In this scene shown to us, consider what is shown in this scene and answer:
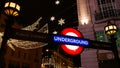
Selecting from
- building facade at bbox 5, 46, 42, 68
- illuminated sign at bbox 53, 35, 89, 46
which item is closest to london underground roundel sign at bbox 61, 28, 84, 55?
illuminated sign at bbox 53, 35, 89, 46

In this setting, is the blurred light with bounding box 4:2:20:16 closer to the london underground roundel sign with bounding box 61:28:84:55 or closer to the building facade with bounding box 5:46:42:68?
the london underground roundel sign with bounding box 61:28:84:55

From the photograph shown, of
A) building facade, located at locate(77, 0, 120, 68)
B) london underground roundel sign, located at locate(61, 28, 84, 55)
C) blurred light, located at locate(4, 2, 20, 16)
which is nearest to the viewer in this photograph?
blurred light, located at locate(4, 2, 20, 16)

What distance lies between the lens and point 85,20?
677 inches

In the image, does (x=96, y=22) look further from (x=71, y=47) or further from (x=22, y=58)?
(x=22, y=58)

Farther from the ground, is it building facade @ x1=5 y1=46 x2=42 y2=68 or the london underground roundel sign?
building facade @ x1=5 y1=46 x2=42 y2=68

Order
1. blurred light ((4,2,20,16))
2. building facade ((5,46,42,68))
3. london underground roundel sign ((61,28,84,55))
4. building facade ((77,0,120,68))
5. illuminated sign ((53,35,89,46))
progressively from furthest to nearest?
building facade ((5,46,42,68)) < building facade ((77,0,120,68)) < london underground roundel sign ((61,28,84,55)) < illuminated sign ((53,35,89,46)) < blurred light ((4,2,20,16))

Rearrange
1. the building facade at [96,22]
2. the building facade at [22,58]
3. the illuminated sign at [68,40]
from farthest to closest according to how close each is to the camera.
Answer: the building facade at [22,58] → the building facade at [96,22] → the illuminated sign at [68,40]

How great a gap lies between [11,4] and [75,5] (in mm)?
13324

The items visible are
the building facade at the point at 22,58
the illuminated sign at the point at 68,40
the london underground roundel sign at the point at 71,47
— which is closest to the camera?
the illuminated sign at the point at 68,40

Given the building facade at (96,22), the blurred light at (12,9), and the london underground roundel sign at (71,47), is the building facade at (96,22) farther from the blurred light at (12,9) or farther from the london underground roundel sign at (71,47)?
the blurred light at (12,9)

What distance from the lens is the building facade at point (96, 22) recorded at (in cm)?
1544

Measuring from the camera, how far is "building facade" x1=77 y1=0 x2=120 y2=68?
15438mm

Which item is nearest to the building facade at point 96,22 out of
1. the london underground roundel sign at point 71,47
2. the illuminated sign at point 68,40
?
the london underground roundel sign at point 71,47

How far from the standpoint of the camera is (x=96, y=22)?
1659 cm
